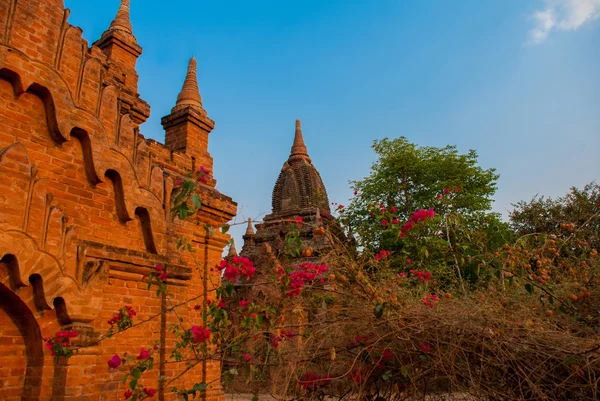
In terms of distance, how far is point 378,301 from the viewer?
147 inches

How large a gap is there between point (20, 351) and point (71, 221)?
61.2 inches

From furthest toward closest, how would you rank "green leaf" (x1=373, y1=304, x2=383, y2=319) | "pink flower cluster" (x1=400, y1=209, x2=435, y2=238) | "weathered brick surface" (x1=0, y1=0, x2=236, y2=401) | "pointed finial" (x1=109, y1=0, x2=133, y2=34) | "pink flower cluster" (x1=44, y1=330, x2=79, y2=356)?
"pointed finial" (x1=109, y1=0, x2=133, y2=34)
"weathered brick surface" (x1=0, y1=0, x2=236, y2=401)
"pink flower cluster" (x1=44, y1=330, x2=79, y2=356)
"pink flower cluster" (x1=400, y1=209, x2=435, y2=238)
"green leaf" (x1=373, y1=304, x2=383, y2=319)

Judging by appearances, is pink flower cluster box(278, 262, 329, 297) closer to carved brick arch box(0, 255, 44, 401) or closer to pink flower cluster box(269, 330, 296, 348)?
pink flower cluster box(269, 330, 296, 348)

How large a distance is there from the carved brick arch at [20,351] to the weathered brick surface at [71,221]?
0.01m

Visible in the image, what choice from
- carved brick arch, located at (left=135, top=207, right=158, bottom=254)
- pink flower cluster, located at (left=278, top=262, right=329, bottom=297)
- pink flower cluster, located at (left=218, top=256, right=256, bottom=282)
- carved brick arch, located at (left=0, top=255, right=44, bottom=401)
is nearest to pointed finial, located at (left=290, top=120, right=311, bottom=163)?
carved brick arch, located at (left=135, top=207, right=158, bottom=254)

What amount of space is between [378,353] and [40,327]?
3.54m

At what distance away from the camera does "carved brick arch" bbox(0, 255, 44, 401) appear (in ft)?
15.7

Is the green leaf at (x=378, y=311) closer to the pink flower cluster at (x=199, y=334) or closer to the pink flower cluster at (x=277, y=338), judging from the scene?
the pink flower cluster at (x=277, y=338)

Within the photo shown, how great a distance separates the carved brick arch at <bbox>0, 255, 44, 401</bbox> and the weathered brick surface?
11 mm

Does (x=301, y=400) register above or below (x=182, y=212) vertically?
below

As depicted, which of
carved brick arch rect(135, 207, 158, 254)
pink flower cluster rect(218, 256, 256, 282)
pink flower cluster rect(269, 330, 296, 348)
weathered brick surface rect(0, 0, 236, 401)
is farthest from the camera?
carved brick arch rect(135, 207, 158, 254)

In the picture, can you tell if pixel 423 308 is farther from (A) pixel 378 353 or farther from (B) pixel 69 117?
(B) pixel 69 117

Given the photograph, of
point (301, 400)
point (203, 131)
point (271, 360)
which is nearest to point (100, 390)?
point (271, 360)

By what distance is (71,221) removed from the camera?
18.4 feet
